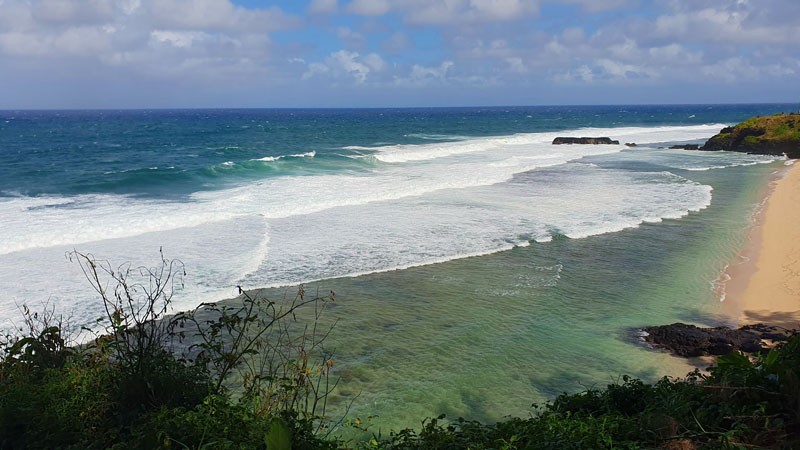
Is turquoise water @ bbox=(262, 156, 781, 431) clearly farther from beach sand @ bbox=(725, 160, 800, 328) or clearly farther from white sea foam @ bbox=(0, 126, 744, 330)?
white sea foam @ bbox=(0, 126, 744, 330)

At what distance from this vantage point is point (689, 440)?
532 centimetres

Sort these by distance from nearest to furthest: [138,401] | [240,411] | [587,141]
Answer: [240,411]
[138,401]
[587,141]

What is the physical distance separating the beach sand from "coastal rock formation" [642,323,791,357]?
1026mm

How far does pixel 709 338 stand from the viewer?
33.7 ft

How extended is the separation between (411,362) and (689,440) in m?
5.02

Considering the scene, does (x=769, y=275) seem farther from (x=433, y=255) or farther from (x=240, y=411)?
(x=240, y=411)

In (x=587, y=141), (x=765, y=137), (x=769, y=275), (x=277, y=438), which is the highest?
(x=765, y=137)

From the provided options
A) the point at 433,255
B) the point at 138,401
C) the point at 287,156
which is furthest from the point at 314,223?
the point at 287,156

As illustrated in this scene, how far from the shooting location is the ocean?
965cm

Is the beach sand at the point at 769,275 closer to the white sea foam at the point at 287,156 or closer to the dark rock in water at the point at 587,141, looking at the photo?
the white sea foam at the point at 287,156

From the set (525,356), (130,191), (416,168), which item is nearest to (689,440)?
(525,356)

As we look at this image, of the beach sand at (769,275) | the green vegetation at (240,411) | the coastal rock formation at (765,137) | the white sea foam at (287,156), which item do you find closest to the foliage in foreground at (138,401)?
the green vegetation at (240,411)

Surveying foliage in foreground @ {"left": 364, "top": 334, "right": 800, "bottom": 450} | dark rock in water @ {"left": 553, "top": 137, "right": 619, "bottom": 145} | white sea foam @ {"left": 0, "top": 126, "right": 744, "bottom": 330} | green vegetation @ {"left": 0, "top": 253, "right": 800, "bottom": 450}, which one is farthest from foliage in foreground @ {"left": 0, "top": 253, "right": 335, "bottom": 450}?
dark rock in water @ {"left": 553, "top": 137, "right": 619, "bottom": 145}

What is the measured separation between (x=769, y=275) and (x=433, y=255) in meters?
7.92
